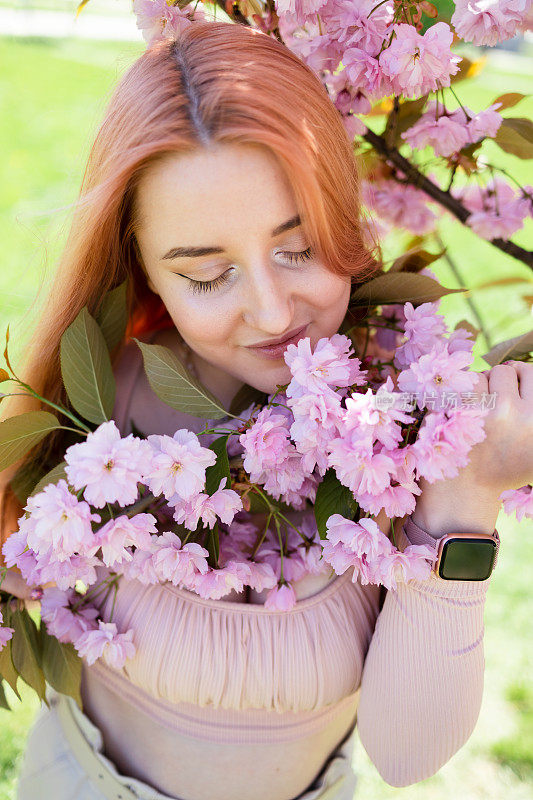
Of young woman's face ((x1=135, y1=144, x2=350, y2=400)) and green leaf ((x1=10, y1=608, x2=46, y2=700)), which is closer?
young woman's face ((x1=135, y1=144, x2=350, y2=400))

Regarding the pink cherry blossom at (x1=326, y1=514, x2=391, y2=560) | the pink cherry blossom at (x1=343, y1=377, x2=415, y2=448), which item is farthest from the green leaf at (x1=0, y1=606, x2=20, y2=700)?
the pink cherry blossom at (x1=343, y1=377, x2=415, y2=448)

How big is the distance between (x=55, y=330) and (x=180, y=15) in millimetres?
431

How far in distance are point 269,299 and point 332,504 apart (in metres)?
0.24

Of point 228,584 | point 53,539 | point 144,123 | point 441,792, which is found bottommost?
point 441,792

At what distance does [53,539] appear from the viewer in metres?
0.81

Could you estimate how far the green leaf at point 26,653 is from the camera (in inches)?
41.2

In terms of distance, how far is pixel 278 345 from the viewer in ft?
3.14

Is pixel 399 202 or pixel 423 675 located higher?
pixel 399 202

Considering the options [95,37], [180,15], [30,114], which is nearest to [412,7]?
[180,15]

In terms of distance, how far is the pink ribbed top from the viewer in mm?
965

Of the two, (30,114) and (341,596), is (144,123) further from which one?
(30,114)

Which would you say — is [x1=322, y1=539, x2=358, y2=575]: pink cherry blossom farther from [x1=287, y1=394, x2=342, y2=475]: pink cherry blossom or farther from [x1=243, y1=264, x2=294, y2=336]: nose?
[x1=243, y1=264, x2=294, y2=336]: nose

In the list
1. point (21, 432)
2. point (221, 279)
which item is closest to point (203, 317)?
point (221, 279)

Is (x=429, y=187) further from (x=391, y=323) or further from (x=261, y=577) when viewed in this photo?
(x=261, y=577)
